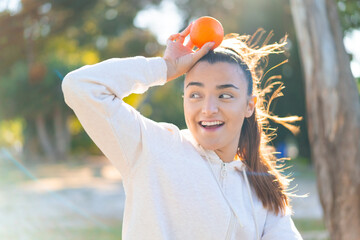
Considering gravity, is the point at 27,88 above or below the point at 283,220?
above

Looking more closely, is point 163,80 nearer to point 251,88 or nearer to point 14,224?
point 251,88

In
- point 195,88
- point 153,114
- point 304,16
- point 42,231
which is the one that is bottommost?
point 42,231

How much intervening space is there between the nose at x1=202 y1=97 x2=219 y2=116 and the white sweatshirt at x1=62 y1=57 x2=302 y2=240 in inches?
6.6

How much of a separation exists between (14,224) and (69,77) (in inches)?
227

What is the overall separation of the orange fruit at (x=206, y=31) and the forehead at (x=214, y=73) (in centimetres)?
11

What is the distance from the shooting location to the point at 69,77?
5.21ft

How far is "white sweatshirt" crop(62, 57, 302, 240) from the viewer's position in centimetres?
160

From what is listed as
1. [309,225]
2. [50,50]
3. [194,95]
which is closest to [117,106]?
[194,95]

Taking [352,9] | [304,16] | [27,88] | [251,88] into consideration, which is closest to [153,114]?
[27,88]

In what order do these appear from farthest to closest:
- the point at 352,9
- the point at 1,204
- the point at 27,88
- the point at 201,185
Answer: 1. the point at 27,88
2. the point at 1,204
3. the point at 352,9
4. the point at 201,185

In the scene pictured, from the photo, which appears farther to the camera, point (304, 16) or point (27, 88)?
point (27, 88)

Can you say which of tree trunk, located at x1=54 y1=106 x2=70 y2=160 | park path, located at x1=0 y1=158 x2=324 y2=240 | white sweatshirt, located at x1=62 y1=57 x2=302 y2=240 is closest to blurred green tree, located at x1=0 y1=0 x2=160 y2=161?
tree trunk, located at x1=54 y1=106 x2=70 y2=160

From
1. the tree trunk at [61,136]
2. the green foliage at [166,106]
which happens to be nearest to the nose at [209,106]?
the green foliage at [166,106]

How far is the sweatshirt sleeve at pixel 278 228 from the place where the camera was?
6.08ft
